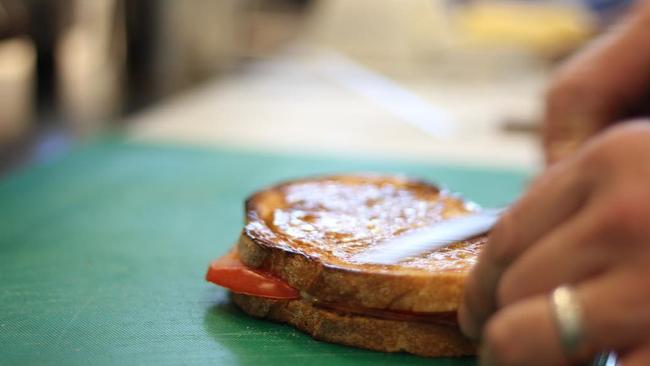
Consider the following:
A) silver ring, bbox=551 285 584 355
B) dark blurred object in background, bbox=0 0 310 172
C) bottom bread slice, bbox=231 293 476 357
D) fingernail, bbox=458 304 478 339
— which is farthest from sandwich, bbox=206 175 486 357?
dark blurred object in background, bbox=0 0 310 172

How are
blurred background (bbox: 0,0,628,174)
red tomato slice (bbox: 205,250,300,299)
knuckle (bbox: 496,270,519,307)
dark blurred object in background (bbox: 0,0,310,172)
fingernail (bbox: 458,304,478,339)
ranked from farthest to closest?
1. dark blurred object in background (bbox: 0,0,310,172)
2. blurred background (bbox: 0,0,628,174)
3. red tomato slice (bbox: 205,250,300,299)
4. fingernail (bbox: 458,304,478,339)
5. knuckle (bbox: 496,270,519,307)

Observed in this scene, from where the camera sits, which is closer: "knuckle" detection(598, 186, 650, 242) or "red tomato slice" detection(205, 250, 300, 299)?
"knuckle" detection(598, 186, 650, 242)

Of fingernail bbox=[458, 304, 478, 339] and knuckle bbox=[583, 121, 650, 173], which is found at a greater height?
knuckle bbox=[583, 121, 650, 173]

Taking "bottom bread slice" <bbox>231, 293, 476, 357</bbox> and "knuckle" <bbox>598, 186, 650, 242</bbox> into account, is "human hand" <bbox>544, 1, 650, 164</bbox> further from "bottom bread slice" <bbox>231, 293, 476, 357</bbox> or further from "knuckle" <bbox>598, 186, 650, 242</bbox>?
"knuckle" <bbox>598, 186, 650, 242</bbox>

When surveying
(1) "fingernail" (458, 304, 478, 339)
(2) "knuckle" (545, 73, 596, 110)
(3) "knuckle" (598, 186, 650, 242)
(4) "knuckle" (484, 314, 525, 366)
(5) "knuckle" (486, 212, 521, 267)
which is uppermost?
(2) "knuckle" (545, 73, 596, 110)

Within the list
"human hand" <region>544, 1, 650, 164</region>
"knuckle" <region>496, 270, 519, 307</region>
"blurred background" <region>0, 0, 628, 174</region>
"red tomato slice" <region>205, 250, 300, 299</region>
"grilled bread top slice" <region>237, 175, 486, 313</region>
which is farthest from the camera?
"blurred background" <region>0, 0, 628, 174</region>

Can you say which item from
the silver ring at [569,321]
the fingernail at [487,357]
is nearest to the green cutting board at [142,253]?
the fingernail at [487,357]

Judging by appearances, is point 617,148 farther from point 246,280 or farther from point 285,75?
point 285,75

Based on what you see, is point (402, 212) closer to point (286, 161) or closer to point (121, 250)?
point (121, 250)
